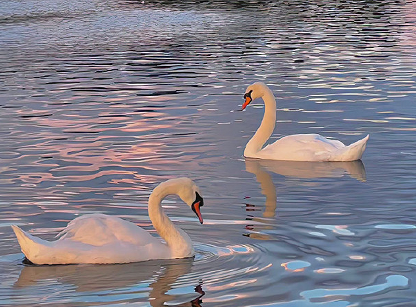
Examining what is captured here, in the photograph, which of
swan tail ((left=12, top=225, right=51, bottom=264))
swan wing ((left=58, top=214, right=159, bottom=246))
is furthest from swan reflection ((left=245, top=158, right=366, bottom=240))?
swan tail ((left=12, top=225, right=51, bottom=264))

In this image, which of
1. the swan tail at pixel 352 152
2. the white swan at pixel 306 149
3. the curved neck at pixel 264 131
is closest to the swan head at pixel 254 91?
the curved neck at pixel 264 131

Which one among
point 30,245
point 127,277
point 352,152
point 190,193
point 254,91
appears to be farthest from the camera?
point 254,91

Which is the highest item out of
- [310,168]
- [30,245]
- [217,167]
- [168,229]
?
[30,245]

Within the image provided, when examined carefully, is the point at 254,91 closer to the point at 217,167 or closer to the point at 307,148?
the point at 307,148

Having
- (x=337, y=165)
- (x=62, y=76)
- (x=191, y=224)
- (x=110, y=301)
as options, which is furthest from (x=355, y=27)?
(x=110, y=301)

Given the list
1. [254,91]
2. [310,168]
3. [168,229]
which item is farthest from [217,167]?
[168,229]

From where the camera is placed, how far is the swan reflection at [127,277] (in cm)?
898

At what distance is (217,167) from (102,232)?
5412mm

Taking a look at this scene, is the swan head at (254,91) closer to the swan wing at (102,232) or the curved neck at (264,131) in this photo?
the curved neck at (264,131)

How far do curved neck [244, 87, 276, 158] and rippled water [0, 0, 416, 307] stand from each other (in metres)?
0.27

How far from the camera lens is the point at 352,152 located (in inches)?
606

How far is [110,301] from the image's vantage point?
873 cm

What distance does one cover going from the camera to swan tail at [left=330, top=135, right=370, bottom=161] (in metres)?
15.3

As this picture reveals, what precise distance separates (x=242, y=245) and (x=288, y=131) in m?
8.20
